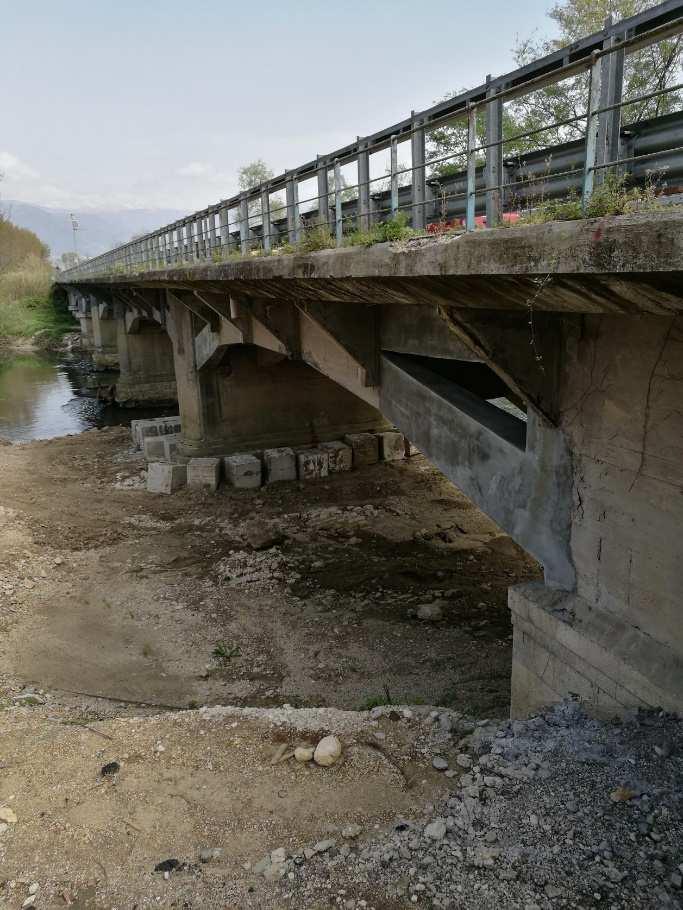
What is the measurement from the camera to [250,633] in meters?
9.61

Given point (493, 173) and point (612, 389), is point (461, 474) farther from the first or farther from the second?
point (493, 173)

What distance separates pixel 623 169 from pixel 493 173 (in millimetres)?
1061

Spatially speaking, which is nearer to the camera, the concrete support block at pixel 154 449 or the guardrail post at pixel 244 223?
the guardrail post at pixel 244 223

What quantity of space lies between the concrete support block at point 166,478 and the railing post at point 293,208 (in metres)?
8.26

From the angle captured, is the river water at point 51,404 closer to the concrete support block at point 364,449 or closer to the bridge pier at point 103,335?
the bridge pier at point 103,335

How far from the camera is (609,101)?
13.4 ft

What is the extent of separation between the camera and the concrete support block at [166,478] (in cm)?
1612

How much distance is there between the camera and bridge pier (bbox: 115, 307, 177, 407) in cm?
3231

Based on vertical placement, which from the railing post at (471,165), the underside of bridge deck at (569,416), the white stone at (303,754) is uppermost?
the railing post at (471,165)

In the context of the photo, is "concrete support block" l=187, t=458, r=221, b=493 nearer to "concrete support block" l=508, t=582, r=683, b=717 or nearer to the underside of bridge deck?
the underside of bridge deck

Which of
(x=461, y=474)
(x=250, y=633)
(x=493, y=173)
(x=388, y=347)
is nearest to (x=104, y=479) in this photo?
(x=250, y=633)

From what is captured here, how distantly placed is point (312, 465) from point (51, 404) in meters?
22.2

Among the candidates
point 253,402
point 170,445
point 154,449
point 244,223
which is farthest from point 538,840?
point 154,449

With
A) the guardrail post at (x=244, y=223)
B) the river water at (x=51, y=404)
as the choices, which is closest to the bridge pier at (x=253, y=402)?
the guardrail post at (x=244, y=223)
